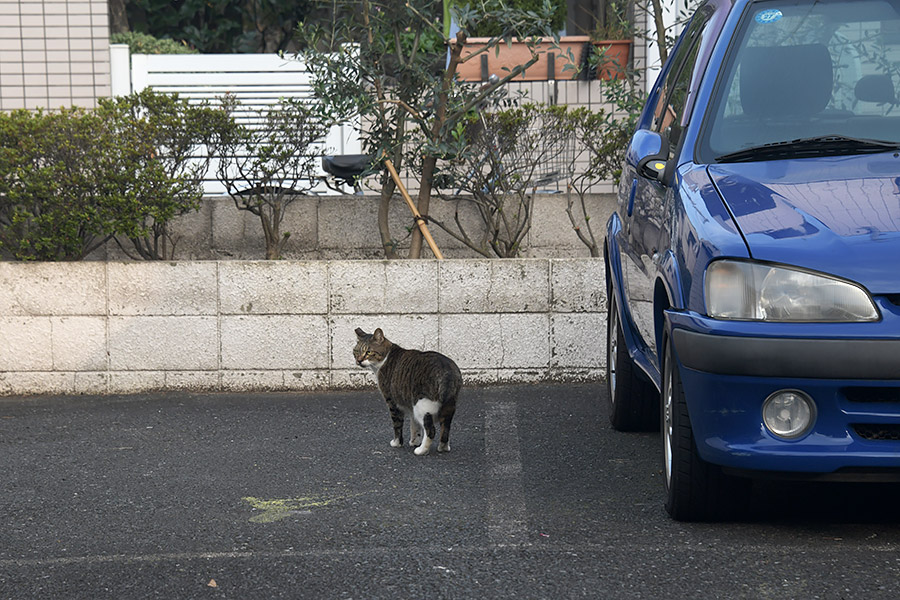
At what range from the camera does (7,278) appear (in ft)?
25.0

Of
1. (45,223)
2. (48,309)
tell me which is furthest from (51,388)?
(45,223)

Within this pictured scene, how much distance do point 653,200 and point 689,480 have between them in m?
1.19

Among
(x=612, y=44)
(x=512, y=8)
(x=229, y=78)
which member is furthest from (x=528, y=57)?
(x=229, y=78)

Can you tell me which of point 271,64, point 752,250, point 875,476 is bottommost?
point 875,476

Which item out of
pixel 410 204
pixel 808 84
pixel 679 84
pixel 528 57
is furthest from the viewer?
pixel 528 57

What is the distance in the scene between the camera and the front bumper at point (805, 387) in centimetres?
350

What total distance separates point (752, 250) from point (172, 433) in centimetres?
385

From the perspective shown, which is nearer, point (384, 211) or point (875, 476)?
point (875, 476)

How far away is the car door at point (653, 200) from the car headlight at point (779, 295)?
1.87 feet

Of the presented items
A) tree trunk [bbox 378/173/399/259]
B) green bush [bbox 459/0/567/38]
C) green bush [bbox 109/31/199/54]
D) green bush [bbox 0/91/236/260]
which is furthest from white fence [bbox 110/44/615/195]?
green bush [bbox 0/91/236/260]

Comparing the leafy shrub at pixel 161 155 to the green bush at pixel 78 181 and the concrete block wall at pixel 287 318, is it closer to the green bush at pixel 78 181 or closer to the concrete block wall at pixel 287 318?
the green bush at pixel 78 181

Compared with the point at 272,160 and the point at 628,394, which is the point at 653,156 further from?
the point at 272,160

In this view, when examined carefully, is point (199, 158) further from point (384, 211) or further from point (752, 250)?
point (752, 250)

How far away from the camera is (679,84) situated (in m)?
5.00
